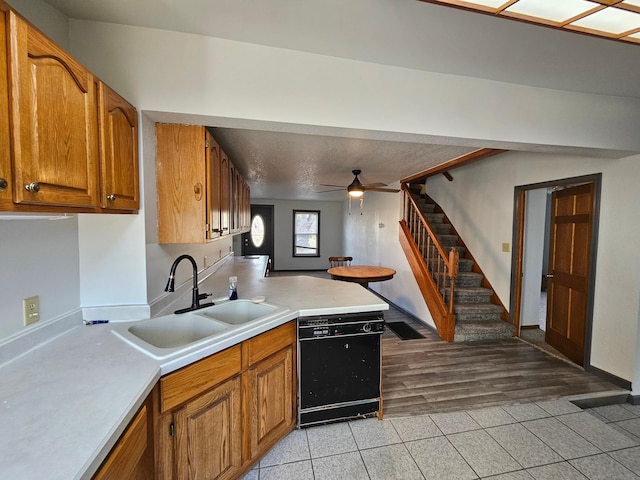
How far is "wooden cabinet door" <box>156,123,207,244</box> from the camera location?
1806 mm

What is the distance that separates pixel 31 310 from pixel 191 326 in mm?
737

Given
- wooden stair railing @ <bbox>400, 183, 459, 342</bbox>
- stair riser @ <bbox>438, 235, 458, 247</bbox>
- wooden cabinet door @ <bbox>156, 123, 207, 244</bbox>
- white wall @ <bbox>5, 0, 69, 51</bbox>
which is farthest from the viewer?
stair riser @ <bbox>438, 235, 458, 247</bbox>

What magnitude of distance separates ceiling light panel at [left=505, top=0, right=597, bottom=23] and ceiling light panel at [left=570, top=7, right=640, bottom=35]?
0.25 feet

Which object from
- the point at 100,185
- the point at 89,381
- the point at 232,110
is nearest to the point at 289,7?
the point at 232,110

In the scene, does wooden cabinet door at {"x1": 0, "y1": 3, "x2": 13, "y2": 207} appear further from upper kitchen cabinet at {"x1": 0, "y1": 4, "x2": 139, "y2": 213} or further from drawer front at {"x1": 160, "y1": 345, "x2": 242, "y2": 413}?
drawer front at {"x1": 160, "y1": 345, "x2": 242, "y2": 413}

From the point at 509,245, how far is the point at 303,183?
12.0 feet

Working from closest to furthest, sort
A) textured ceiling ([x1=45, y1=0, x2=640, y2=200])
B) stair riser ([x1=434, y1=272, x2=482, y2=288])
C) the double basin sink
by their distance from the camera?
textured ceiling ([x1=45, y1=0, x2=640, y2=200]) → the double basin sink → stair riser ([x1=434, y1=272, x2=482, y2=288])

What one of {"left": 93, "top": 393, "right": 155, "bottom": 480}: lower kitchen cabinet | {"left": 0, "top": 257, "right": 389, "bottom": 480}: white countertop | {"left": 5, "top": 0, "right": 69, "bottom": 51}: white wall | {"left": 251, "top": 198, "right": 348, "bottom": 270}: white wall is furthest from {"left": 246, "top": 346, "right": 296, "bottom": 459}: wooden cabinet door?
{"left": 251, "top": 198, "right": 348, "bottom": 270}: white wall

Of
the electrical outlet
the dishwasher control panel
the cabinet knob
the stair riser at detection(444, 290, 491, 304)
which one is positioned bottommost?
the stair riser at detection(444, 290, 491, 304)

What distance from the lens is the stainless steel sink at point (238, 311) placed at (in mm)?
1935

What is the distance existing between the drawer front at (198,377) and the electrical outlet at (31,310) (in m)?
0.72

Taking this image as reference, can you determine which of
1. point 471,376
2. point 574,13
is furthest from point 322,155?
point 471,376

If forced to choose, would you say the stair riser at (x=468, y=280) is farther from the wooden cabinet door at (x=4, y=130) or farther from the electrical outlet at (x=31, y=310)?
the wooden cabinet door at (x=4, y=130)

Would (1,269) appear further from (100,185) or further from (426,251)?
(426,251)
